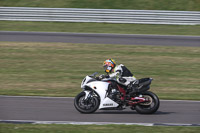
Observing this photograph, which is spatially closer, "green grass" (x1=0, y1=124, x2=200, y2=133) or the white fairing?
"green grass" (x1=0, y1=124, x2=200, y2=133)

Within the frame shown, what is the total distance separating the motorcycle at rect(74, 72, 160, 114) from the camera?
9961 mm

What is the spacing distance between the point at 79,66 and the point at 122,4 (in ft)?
48.9

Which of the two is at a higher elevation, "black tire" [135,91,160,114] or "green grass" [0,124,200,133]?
"black tire" [135,91,160,114]

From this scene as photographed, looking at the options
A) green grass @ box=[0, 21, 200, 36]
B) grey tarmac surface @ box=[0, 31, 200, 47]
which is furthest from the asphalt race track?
→ green grass @ box=[0, 21, 200, 36]

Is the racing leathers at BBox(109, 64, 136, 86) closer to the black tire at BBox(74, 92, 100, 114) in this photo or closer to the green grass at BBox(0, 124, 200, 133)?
the black tire at BBox(74, 92, 100, 114)

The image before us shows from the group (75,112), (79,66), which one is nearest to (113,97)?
(75,112)

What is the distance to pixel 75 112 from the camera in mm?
10406

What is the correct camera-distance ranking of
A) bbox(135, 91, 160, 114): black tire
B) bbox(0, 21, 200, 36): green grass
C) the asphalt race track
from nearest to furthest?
the asphalt race track → bbox(135, 91, 160, 114): black tire → bbox(0, 21, 200, 36): green grass

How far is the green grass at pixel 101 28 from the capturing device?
25359 millimetres

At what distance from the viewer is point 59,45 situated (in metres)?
21.5

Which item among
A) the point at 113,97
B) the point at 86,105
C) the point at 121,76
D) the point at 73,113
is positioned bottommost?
the point at 73,113

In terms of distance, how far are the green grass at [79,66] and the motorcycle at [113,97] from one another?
8.57ft

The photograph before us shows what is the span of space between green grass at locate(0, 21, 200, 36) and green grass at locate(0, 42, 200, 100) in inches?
168

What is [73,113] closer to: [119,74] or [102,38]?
[119,74]
